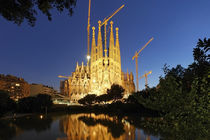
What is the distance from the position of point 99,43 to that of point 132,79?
116 feet

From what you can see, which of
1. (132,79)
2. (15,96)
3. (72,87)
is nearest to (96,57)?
(72,87)

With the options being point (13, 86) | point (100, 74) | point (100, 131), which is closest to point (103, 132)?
point (100, 131)

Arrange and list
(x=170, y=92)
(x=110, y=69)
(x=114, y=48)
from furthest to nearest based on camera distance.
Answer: (x=114, y=48)
(x=110, y=69)
(x=170, y=92)

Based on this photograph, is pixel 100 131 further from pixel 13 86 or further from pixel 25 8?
pixel 13 86

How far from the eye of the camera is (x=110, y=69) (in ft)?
271

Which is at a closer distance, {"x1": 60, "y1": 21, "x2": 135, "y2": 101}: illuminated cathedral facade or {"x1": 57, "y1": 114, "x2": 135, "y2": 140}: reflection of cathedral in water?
{"x1": 57, "y1": 114, "x2": 135, "y2": 140}: reflection of cathedral in water

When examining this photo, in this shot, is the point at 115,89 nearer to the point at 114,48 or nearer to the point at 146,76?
the point at 114,48

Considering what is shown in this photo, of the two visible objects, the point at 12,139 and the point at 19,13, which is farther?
the point at 12,139

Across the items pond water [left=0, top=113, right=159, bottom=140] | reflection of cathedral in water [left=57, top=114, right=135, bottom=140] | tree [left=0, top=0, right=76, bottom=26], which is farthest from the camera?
pond water [left=0, top=113, right=159, bottom=140]

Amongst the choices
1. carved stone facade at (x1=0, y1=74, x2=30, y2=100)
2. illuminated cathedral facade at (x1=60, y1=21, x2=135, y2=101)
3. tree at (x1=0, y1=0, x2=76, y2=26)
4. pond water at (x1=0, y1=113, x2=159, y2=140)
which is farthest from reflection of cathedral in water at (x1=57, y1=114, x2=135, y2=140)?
carved stone facade at (x1=0, y1=74, x2=30, y2=100)

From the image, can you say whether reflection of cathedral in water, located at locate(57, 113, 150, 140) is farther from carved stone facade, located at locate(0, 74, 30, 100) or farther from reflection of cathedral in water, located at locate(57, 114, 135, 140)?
carved stone facade, located at locate(0, 74, 30, 100)

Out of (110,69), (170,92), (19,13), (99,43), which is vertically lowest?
(170,92)

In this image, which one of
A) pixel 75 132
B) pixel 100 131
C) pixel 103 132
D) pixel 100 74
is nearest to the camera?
pixel 103 132

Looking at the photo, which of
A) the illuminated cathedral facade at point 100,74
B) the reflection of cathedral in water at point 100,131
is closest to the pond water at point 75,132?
the reflection of cathedral in water at point 100,131
